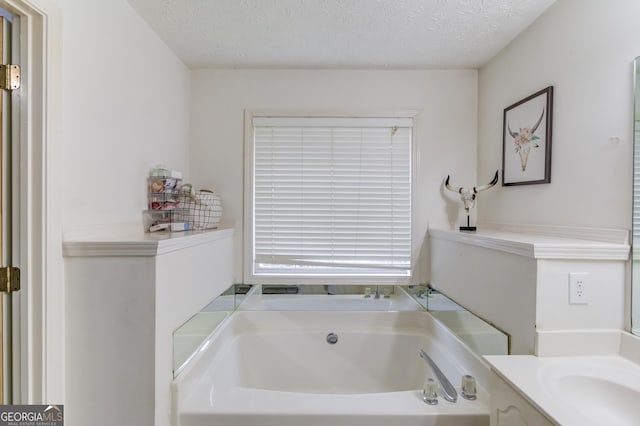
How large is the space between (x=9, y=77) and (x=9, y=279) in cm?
66

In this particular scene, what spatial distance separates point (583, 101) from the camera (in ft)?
4.42

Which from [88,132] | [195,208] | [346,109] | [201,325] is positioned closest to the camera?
[88,132]

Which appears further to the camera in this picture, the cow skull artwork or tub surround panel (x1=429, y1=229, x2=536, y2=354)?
the cow skull artwork

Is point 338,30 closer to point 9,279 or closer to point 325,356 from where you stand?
point 9,279

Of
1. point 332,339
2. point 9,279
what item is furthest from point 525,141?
point 9,279

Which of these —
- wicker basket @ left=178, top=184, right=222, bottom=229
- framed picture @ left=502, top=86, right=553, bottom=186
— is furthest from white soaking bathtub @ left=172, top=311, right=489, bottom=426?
framed picture @ left=502, top=86, right=553, bottom=186

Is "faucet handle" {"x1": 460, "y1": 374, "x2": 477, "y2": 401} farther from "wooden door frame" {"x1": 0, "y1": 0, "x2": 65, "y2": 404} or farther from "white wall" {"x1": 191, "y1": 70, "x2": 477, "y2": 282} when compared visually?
"wooden door frame" {"x1": 0, "y1": 0, "x2": 65, "y2": 404}

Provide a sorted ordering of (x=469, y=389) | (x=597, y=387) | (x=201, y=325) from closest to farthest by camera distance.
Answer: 1. (x=597, y=387)
2. (x=469, y=389)
3. (x=201, y=325)

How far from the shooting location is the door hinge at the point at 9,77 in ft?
3.33

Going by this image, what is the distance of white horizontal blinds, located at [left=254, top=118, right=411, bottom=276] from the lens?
2191 mm

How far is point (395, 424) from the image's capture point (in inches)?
49.8

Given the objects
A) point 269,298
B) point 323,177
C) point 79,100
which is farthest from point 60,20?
point 269,298

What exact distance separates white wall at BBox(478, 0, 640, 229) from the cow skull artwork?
0.39ft

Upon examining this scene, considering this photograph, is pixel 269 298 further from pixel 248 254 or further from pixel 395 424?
pixel 395 424
